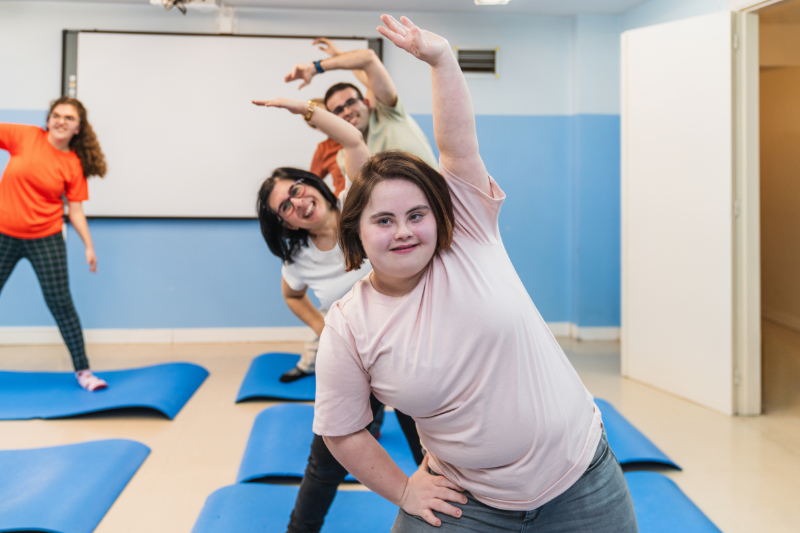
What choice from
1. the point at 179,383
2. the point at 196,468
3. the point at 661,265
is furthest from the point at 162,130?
the point at 661,265

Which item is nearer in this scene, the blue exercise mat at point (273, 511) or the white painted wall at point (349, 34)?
the blue exercise mat at point (273, 511)

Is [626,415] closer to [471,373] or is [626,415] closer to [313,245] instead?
[313,245]

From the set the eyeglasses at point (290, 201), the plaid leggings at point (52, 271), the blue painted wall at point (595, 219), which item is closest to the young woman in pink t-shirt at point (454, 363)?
the eyeglasses at point (290, 201)

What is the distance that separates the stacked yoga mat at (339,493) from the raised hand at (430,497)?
0.80m

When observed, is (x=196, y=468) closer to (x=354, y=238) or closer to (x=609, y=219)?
(x=354, y=238)

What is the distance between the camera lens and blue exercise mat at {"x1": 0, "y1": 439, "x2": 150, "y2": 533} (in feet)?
5.74

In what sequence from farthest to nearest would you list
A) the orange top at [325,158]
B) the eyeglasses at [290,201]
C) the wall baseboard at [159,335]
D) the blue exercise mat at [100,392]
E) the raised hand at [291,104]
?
1. the wall baseboard at [159,335]
2. the orange top at [325,158]
3. the blue exercise mat at [100,392]
4. the eyeglasses at [290,201]
5. the raised hand at [291,104]

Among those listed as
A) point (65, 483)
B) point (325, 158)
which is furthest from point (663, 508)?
point (325, 158)

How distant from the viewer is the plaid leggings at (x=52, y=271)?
118 inches

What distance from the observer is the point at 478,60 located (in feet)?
13.7

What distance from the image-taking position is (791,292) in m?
4.04

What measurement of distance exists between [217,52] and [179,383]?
234 cm

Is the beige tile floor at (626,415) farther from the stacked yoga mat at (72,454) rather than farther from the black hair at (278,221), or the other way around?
the black hair at (278,221)

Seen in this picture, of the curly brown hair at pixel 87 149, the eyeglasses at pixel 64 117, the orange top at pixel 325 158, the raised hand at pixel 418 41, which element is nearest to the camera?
the raised hand at pixel 418 41
